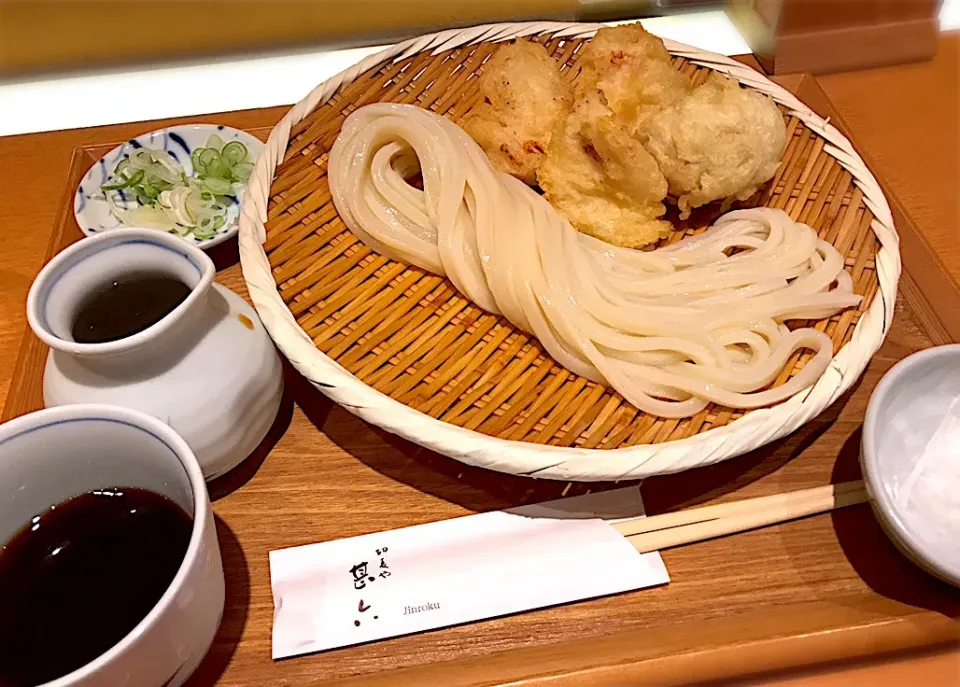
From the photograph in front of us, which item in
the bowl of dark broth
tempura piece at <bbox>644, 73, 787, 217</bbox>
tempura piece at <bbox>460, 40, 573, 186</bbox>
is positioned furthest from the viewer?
tempura piece at <bbox>460, 40, 573, 186</bbox>

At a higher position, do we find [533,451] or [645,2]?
[645,2]

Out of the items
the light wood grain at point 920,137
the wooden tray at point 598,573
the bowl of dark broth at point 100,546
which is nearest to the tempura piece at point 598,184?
the wooden tray at point 598,573

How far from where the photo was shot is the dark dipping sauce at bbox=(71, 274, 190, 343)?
41.9 inches

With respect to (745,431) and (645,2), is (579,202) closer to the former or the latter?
(745,431)

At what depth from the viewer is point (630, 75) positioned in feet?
4.72

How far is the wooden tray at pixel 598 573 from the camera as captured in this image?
1020 millimetres

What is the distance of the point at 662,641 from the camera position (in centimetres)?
103

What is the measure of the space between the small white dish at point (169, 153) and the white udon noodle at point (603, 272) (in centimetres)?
31

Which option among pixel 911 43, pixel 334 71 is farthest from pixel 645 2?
pixel 334 71

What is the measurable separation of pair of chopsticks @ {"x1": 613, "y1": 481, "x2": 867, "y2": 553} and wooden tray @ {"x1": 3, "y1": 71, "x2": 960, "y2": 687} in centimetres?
2

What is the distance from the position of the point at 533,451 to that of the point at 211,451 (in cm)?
49

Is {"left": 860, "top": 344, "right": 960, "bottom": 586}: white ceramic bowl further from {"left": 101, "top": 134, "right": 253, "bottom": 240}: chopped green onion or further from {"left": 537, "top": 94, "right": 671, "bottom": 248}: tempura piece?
{"left": 101, "top": 134, "right": 253, "bottom": 240}: chopped green onion

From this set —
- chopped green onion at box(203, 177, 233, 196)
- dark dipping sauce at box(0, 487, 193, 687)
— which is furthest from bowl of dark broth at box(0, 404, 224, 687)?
chopped green onion at box(203, 177, 233, 196)

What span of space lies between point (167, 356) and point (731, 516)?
890 millimetres
